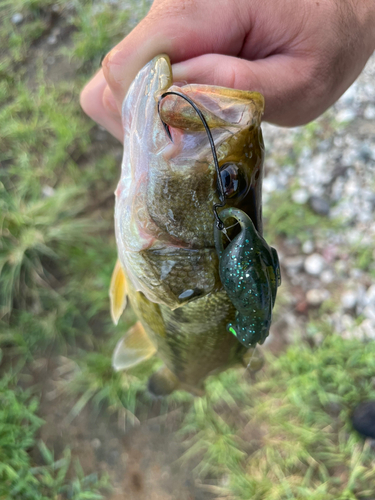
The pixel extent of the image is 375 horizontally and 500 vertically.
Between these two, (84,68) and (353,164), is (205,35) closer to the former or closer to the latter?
(353,164)

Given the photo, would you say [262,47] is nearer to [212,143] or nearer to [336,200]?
[212,143]

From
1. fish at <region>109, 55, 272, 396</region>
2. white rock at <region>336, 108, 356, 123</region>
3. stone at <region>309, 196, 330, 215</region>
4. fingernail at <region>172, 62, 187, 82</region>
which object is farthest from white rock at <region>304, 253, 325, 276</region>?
fingernail at <region>172, 62, 187, 82</region>

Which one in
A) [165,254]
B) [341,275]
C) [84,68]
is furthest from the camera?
[84,68]

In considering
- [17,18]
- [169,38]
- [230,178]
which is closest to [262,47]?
[169,38]

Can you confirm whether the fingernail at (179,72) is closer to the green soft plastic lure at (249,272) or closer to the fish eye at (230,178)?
the fish eye at (230,178)

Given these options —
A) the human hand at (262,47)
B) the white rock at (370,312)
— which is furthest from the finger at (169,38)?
the white rock at (370,312)

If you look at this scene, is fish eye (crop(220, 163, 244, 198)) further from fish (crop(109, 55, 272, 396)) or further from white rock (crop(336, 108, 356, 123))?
white rock (crop(336, 108, 356, 123))

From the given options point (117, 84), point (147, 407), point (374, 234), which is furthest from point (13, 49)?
point (374, 234)
